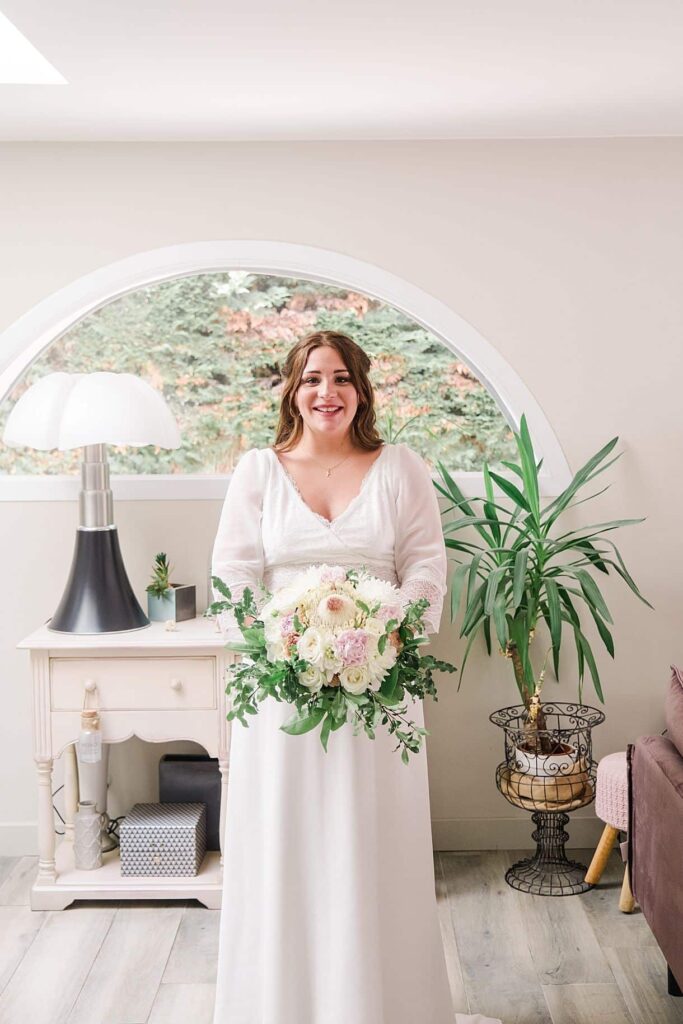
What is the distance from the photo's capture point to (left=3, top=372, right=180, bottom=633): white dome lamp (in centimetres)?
327

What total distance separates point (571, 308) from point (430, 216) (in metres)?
0.61

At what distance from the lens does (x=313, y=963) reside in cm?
236

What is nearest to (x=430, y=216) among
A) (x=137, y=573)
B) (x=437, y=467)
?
(x=437, y=467)

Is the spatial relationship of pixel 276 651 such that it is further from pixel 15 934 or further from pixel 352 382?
pixel 15 934

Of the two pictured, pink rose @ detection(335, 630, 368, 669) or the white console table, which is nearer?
pink rose @ detection(335, 630, 368, 669)

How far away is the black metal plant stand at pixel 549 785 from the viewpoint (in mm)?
3404

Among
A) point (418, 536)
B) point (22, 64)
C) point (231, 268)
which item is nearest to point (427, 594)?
point (418, 536)

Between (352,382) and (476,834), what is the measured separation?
203 centimetres

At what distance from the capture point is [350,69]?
114 inches

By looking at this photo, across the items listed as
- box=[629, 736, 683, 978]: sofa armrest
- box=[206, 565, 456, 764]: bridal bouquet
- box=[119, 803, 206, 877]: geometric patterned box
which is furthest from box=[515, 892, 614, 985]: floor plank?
box=[206, 565, 456, 764]: bridal bouquet

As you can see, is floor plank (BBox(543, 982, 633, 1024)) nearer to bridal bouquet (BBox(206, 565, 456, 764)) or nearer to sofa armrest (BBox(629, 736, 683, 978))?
sofa armrest (BBox(629, 736, 683, 978))

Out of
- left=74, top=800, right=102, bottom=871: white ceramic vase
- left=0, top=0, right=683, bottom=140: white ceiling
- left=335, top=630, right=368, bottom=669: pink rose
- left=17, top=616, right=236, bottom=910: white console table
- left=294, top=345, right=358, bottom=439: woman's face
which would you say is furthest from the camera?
left=74, top=800, right=102, bottom=871: white ceramic vase

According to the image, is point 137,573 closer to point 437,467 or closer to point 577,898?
point 437,467

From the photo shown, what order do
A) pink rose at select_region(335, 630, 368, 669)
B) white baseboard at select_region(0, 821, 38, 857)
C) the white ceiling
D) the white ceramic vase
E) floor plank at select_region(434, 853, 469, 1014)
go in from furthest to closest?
1. white baseboard at select_region(0, 821, 38, 857)
2. the white ceramic vase
3. floor plank at select_region(434, 853, 469, 1014)
4. the white ceiling
5. pink rose at select_region(335, 630, 368, 669)
